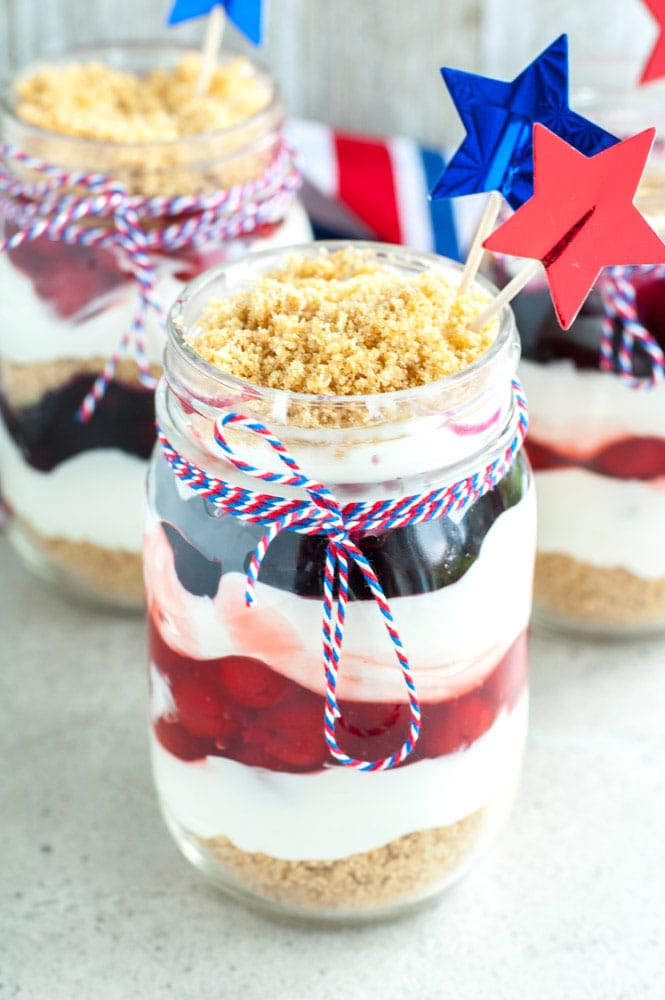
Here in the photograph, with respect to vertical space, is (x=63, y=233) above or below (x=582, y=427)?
above

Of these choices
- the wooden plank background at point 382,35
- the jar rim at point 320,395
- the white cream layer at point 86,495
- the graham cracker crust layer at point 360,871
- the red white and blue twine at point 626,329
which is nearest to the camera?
the jar rim at point 320,395

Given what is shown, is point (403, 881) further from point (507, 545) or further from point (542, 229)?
point (542, 229)

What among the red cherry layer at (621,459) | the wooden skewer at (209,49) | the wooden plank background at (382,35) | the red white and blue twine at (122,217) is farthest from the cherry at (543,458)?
the wooden plank background at (382,35)

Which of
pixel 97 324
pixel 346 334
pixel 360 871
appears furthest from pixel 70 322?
pixel 360 871

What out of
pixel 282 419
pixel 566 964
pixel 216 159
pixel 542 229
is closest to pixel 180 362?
pixel 282 419

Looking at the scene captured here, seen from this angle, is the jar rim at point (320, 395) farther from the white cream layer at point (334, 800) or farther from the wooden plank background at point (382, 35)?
the wooden plank background at point (382, 35)

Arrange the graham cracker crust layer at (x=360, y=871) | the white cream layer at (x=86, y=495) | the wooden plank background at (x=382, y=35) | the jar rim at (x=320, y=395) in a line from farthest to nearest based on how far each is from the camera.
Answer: the wooden plank background at (x=382, y=35), the white cream layer at (x=86, y=495), the graham cracker crust layer at (x=360, y=871), the jar rim at (x=320, y=395)

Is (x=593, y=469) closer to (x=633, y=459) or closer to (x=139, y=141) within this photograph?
(x=633, y=459)
